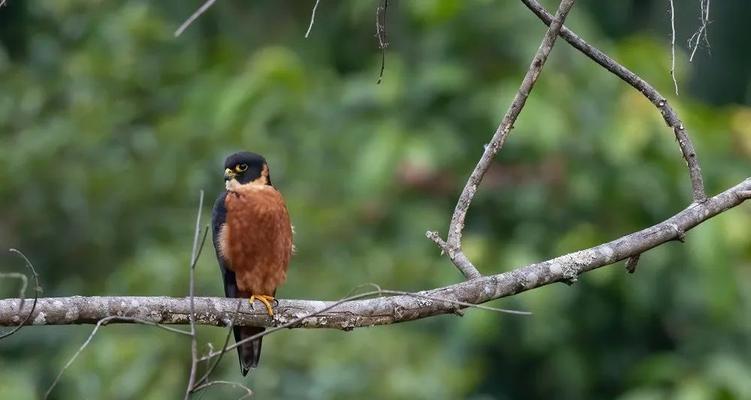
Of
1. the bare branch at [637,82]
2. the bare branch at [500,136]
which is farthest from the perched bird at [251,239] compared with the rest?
the bare branch at [637,82]

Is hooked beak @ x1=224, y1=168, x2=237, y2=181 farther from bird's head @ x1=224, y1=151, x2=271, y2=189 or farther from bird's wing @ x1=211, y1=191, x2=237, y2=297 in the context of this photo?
bird's wing @ x1=211, y1=191, x2=237, y2=297

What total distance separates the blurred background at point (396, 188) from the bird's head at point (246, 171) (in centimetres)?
237

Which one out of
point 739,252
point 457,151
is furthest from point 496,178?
point 739,252

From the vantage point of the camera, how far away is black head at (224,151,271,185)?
4.53 m

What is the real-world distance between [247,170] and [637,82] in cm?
152

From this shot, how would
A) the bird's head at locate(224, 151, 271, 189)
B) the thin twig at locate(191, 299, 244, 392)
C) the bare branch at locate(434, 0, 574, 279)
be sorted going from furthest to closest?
the bird's head at locate(224, 151, 271, 189) < the bare branch at locate(434, 0, 574, 279) < the thin twig at locate(191, 299, 244, 392)

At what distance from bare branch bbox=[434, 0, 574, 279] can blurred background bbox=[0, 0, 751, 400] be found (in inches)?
132

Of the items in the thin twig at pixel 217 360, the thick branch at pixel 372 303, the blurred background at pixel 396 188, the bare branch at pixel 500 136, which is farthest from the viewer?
the blurred background at pixel 396 188

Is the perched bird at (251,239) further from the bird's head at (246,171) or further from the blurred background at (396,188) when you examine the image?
the blurred background at (396,188)

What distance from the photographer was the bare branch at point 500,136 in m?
3.40

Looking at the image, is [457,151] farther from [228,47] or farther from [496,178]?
[228,47]

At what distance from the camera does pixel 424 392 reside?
669 cm

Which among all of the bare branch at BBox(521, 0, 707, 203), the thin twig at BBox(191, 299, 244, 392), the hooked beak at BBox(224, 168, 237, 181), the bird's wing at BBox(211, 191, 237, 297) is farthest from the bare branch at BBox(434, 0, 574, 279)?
the hooked beak at BBox(224, 168, 237, 181)

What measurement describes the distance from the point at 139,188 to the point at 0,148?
A: 31.6 inches
